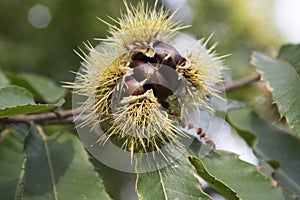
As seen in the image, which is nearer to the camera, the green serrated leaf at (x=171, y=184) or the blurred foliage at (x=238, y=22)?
the green serrated leaf at (x=171, y=184)

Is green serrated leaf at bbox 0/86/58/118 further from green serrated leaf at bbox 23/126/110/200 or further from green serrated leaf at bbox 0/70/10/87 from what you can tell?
green serrated leaf at bbox 0/70/10/87

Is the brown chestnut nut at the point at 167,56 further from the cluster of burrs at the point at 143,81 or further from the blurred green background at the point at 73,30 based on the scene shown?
the blurred green background at the point at 73,30

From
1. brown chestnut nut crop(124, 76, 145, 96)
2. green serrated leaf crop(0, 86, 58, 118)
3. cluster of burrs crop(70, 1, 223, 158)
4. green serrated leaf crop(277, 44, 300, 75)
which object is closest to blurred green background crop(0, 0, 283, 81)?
green serrated leaf crop(277, 44, 300, 75)

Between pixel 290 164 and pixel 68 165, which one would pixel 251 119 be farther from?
pixel 68 165

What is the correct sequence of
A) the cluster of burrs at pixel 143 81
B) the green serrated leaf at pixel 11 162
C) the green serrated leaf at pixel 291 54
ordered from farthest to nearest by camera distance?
the green serrated leaf at pixel 291 54 → the green serrated leaf at pixel 11 162 → the cluster of burrs at pixel 143 81

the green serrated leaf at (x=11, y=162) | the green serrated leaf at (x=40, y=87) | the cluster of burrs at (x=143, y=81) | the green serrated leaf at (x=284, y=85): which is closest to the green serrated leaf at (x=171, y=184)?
the cluster of burrs at (x=143, y=81)

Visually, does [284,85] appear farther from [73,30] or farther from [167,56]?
[73,30]

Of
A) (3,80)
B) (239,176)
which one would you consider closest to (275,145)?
(239,176)
